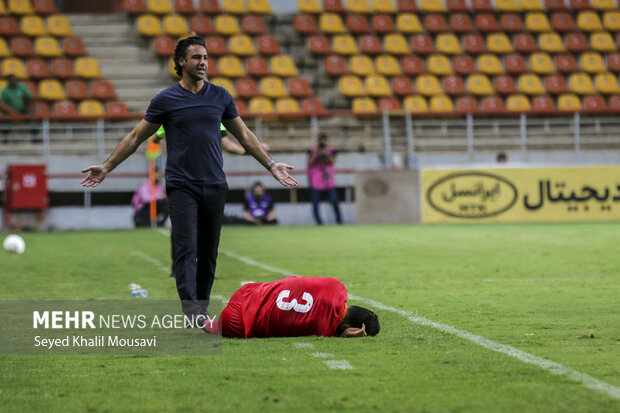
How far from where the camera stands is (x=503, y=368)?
4867 millimetres

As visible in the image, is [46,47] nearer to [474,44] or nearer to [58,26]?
[58,26]

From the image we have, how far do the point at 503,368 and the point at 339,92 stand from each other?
872 inches

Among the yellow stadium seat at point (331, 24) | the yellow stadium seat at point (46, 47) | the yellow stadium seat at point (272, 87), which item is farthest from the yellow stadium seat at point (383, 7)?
the yellow stadium seat at point (46, 47)

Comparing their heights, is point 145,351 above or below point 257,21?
below

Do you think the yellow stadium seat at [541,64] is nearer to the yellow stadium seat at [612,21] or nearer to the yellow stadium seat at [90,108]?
the yellow stadium seat at [612,21]

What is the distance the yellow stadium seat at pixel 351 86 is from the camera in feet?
84.8

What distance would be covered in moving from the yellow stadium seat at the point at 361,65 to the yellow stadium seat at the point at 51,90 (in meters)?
7.89

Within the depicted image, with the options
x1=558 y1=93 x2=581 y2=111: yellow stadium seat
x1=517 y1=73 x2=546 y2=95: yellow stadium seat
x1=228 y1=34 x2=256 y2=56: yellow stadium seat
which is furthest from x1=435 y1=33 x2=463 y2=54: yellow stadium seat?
x1=228 y1=34 x2=256 y2=56: yellow stadium seat

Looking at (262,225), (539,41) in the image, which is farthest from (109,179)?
(539,41)

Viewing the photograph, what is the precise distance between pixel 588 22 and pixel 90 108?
15.5 meters

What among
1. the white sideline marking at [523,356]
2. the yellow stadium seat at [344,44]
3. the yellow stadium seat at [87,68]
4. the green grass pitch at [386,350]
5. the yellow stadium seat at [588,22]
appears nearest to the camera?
the green grass pitch at [386,350]

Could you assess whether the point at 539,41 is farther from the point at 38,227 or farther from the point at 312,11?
the point at 38,227

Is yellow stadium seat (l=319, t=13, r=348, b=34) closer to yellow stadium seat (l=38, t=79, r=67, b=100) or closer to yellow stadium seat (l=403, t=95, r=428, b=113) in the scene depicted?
yellow stadium seat (l=403, t=95, r=428, b=113)

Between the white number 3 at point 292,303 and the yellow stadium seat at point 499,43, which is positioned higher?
the yellow stadium seat at point 499,43
